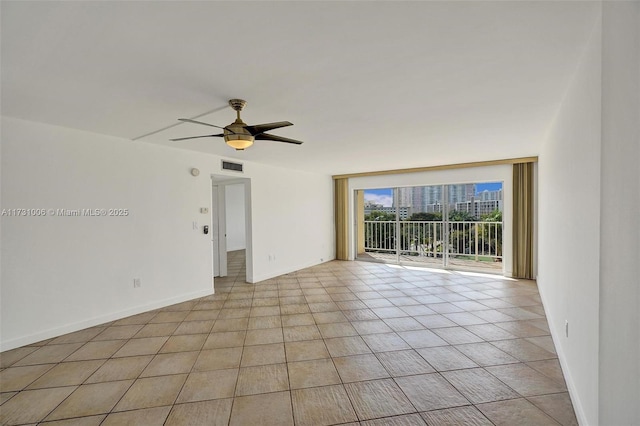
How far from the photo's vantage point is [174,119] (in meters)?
2.86

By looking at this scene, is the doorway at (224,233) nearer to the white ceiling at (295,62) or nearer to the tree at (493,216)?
the white ceiling at (295,62)

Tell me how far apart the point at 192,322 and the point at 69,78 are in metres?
2.72

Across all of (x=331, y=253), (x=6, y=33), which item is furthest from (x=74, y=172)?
(x=331, y=253)

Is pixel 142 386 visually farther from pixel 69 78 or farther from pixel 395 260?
pixel 395 260

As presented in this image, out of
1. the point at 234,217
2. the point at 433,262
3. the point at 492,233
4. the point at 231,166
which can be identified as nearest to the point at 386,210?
the point at 433,262

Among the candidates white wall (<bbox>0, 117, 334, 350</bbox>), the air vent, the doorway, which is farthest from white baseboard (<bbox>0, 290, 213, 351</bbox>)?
the air vent

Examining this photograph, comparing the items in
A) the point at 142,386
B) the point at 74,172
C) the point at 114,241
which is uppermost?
the point at 74,172

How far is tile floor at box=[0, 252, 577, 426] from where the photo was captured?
6.29ft

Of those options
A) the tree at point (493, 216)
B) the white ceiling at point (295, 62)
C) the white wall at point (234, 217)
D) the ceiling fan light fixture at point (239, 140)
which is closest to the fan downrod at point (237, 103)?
the white ceiling at point (295, 62)

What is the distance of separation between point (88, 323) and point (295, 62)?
12.1ft

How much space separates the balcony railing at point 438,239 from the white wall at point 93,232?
180 inches

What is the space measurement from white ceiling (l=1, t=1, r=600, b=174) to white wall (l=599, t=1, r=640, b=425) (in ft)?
1.33

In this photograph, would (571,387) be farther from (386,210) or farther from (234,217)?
(234,217)

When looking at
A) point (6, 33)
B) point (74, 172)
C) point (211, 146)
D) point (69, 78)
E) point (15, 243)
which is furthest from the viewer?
point (211, 146)
